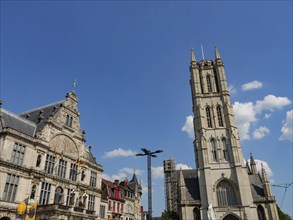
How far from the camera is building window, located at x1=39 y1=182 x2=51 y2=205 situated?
2991cm

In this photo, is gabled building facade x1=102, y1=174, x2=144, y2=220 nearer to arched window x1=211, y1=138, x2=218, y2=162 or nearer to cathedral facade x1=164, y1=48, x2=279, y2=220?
cathedral facade x1=164, y1=48, x2=279, y2=220

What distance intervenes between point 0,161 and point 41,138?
6.11 metres

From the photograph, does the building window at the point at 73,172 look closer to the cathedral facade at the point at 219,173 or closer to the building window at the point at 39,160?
the building window at the point at 39,160

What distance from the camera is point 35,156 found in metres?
30.0

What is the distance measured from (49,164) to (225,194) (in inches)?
1399

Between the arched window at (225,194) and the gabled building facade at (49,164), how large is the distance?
82.6 feet

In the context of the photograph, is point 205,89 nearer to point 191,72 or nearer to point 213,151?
point 191,72

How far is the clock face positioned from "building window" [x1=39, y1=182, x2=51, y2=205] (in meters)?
4.49

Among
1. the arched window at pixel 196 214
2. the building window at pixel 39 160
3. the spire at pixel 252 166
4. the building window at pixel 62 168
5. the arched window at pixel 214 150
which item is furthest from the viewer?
the spire at pixel 252 166

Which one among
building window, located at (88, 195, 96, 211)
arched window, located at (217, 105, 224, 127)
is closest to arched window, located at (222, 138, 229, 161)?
arched window, located at (217, 105, 224, 127)

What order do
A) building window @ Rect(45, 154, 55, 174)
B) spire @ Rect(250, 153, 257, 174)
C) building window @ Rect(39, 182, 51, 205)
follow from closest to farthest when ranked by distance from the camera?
building window @ Rect(39, 182, 51, 205) < building window @ Rect(45, 154, 55, 174) < spire @ Rect(250, 153, 257, 174)

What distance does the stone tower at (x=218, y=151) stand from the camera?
4866cm

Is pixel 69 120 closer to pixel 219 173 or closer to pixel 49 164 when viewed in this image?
pixel 49 164

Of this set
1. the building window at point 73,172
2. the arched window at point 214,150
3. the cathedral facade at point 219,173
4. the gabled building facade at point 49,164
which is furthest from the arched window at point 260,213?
the building window at point 73,172
